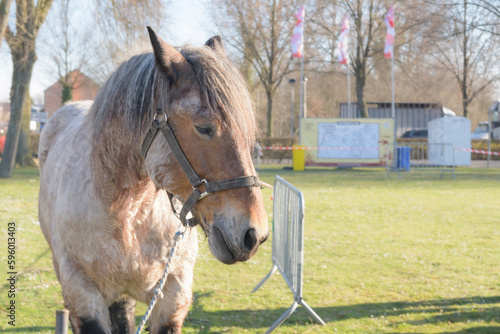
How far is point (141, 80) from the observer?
2.51 meters

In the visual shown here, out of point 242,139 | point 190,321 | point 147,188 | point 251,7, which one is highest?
point 251,7

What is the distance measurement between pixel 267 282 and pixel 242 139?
4.41 m

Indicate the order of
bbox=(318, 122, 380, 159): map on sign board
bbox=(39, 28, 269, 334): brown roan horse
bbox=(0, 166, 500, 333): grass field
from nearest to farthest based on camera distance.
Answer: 1. bbox=(39, 28, 269, 334): brown roan horse
2. bbox=(0, 166, 500, 333): grass field
3. bbox=(318, 122, 380, 159): map on sign board

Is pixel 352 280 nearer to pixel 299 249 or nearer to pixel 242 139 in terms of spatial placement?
pixel 299 249

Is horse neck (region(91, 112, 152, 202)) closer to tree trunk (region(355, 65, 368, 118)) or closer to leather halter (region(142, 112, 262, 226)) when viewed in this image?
leather halter (region(142, 112, 262, 226))

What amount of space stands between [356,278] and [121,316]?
385 centimetres

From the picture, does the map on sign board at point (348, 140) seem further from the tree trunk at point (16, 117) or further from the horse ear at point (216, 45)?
the horse ear at point (216, 45)

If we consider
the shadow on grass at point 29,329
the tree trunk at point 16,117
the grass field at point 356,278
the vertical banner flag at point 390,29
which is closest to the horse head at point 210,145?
the grass field at point 356,278

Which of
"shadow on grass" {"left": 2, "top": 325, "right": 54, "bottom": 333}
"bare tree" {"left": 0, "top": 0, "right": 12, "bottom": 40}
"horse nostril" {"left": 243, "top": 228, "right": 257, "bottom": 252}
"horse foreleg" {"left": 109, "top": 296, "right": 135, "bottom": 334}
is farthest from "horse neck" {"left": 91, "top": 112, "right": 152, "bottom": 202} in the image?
"bare tree" {"left": 0, "top": 0, "right": 12, "bottom": 40}

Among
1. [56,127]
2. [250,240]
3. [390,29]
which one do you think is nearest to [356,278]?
[56,127]

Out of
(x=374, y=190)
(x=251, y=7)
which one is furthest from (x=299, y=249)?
(x=251, y=7)

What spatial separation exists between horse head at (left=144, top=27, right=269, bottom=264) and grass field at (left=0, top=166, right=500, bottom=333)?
2.85 m

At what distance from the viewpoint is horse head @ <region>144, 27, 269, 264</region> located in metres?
2.17

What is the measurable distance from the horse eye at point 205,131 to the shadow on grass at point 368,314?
303 cm
